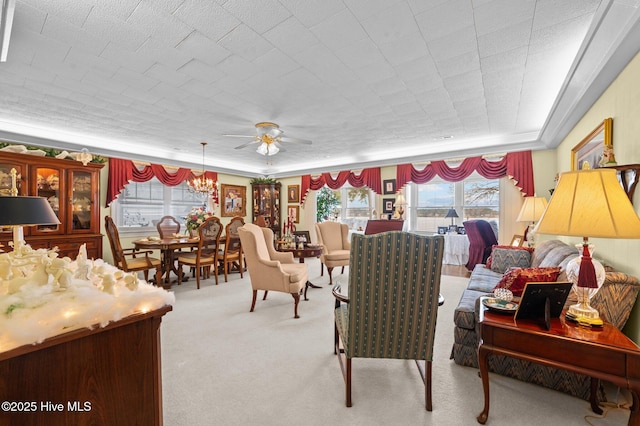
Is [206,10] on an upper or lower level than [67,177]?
upper

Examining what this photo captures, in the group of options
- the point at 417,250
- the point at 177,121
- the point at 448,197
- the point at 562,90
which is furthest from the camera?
the point at 448,197

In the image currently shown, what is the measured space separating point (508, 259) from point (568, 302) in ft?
5.63

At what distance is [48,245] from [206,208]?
11.2 feet

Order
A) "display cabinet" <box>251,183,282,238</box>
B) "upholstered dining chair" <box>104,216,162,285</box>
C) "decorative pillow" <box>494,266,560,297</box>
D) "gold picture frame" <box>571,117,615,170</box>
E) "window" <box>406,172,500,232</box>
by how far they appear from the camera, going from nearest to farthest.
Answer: "decorative pillow" <box>494,266,560,297</box> → "gold picture frame" <box>571,117,615,170</box> → "upholstered dining chair" <box>104,216,162,285</box> → "window" <box>406,172,500,232</box> → "display cabinet" <box>251,183,282,238</box>

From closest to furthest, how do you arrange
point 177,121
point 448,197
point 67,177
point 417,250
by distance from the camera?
point 417,250 < point 177,121 < point 67,177 < point 448,197

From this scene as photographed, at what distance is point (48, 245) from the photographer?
4.21m

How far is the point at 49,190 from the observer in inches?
168

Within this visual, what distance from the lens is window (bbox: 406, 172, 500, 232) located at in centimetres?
591

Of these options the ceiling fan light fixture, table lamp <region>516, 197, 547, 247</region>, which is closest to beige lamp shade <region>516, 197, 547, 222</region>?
table lamp <region>516, 197, 547, 247</region>

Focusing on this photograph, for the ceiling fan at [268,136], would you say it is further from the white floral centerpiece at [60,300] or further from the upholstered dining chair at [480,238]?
the upholstered dining chair at [480,238]

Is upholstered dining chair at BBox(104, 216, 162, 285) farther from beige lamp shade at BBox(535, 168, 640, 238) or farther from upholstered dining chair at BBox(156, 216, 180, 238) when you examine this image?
beige lamp shade at BBox(535, 168, 640, 238)

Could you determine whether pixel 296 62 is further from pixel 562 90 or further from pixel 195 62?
pixel 562 90

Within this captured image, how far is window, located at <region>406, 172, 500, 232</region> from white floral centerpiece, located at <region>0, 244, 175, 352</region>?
20.5ft

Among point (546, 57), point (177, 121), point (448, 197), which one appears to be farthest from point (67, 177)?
point (448, 197)
